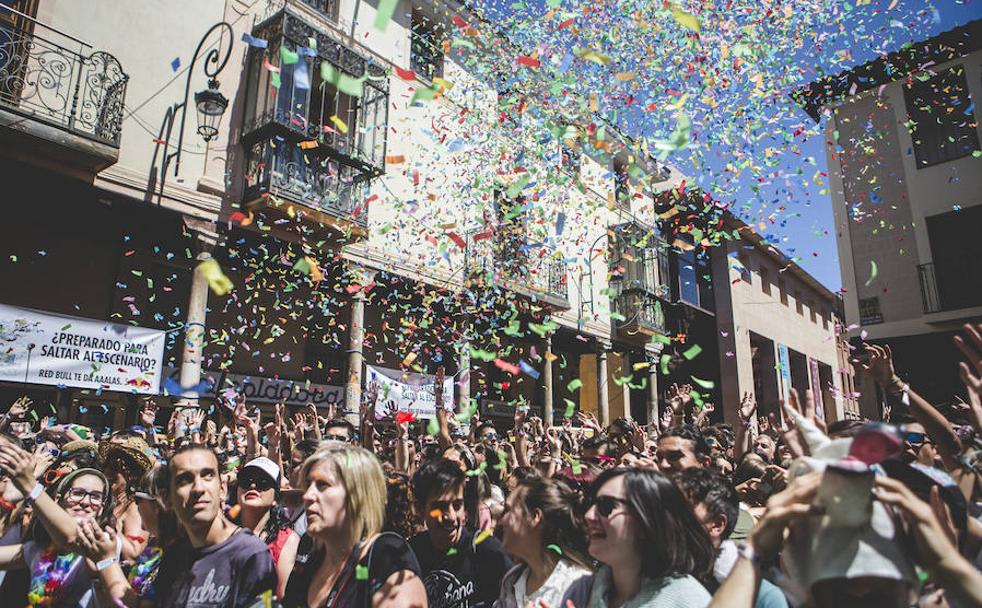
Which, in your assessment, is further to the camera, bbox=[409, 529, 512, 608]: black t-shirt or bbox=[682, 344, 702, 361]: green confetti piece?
bbox=[682, 344, 702, 361]: green confetti piece

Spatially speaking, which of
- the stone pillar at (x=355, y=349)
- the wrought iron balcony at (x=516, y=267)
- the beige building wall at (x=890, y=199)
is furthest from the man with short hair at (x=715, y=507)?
the beige building wall at (x=890, y=199)

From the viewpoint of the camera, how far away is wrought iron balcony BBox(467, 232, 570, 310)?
13289mm

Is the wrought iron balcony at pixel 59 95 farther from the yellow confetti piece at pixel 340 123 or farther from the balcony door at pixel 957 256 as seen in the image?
the balcony door at pixel 957 256

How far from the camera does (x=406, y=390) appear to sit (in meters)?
11.6

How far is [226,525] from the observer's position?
9.77 ft

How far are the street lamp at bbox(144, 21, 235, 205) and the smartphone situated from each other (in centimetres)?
922

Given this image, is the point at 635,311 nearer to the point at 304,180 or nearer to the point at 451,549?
the point at 304,180

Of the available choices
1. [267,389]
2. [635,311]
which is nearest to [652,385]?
[635,311]

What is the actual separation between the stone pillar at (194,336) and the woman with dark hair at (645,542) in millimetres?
7948

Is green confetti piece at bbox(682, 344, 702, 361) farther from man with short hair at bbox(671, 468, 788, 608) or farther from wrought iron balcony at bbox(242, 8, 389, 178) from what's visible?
wrought iron balcony at bbox(242, 8, 389, 178)

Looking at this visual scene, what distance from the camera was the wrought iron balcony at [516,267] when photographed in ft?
43.6

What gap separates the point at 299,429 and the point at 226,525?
12.0ft

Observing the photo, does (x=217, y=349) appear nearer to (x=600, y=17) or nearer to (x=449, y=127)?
(x=449, y=127)

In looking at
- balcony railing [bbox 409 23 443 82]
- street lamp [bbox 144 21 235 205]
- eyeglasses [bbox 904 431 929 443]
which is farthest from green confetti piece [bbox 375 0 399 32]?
balcony railing [bbox 409 23 443 82]
